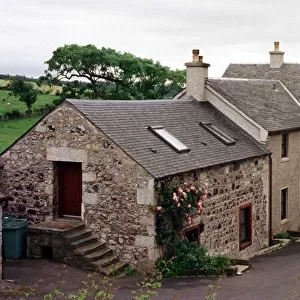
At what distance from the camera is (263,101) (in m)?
27.0

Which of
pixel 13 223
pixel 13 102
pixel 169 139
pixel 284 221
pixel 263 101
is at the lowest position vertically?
pixel 284 221

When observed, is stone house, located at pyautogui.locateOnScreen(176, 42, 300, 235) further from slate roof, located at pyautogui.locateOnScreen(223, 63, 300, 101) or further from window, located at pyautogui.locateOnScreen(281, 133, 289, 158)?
slate roof, located at pyautogui.locateOnScreen(223, 63, 300, 101)

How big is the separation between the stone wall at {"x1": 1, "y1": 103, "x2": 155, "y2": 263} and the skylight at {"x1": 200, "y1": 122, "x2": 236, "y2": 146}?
224 inches

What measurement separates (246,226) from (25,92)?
40.1m

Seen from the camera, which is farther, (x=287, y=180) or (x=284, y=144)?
(x=287, y=180)

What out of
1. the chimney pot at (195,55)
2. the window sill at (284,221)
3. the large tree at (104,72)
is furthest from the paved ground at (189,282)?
the large tree at (104,72)

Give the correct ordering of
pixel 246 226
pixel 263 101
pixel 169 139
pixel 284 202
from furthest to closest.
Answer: pixel 263 101, pixel 284 202, pixel 246 226, pixel 169 139

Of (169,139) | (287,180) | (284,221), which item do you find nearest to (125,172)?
(169,139)

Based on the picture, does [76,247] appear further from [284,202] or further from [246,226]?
[284,202]

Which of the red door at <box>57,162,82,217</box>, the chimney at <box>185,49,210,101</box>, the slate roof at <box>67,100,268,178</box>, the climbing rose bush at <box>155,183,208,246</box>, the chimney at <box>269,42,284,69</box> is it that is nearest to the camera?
the climbing rose bush at <box>155,183,208,246</box>

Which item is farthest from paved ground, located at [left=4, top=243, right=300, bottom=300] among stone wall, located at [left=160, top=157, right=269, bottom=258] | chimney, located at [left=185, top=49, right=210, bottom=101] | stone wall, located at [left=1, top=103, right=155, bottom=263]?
chimney, located at [left=185, top=49, right=210, bottom=101]

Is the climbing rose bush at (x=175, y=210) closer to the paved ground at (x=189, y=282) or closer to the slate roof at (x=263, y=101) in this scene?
the paved ground at (x=189, y=282)

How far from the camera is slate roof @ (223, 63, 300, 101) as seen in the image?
109 feet

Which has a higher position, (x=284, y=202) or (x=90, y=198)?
(x=90, y=198)
